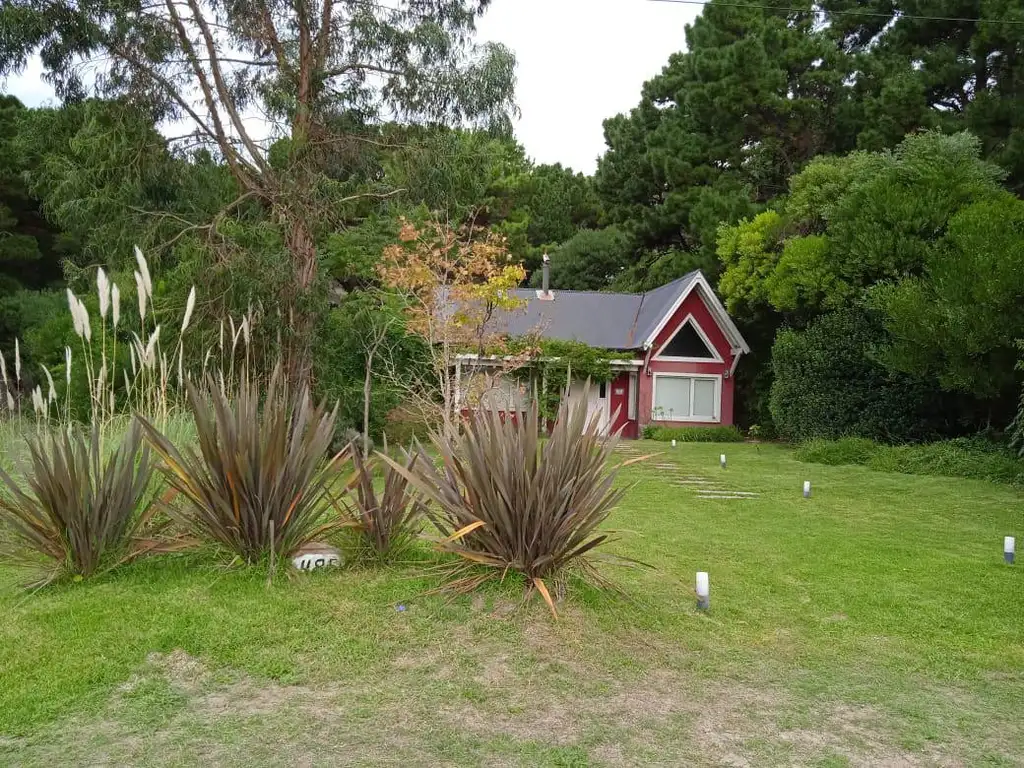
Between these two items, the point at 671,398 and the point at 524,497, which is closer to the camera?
the point at 524,497

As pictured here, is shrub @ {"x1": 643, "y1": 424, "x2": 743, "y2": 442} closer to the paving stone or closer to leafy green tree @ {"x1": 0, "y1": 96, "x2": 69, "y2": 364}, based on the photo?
the paving stone

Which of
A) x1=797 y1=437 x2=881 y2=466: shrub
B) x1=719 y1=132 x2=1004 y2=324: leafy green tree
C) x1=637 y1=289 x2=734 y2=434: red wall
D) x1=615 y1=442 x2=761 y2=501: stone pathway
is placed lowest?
x1=615 y1=442 x2=761 y2=501: stone pathway

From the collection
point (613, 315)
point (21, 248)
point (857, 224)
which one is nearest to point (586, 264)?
point (613, 315)

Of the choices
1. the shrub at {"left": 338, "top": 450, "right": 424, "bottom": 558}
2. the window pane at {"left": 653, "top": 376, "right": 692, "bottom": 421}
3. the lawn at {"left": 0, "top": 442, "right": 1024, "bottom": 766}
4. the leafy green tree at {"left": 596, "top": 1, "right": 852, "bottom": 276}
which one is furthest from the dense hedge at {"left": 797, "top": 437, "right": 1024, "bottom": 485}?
the leafy green tree at {"left": 596, "top": 1, "right": 852, "bottom": 276}

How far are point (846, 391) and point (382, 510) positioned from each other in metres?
15.2

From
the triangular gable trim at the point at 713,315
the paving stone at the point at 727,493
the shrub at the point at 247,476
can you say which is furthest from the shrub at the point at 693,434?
the shrub at the point at 247,476

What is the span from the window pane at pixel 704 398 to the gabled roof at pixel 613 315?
143cm

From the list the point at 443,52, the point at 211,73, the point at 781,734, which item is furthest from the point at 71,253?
the point at 781,734

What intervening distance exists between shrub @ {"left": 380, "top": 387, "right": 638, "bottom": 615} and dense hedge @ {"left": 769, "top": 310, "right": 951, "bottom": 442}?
13.2 metres

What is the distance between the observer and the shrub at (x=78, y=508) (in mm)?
4617

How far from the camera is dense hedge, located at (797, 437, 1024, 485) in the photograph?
12.5m

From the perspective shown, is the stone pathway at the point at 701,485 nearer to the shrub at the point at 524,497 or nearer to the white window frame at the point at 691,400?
the shrub at the point at 524,497

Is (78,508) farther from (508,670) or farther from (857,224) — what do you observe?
(857,224)

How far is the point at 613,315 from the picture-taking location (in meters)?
24.4
